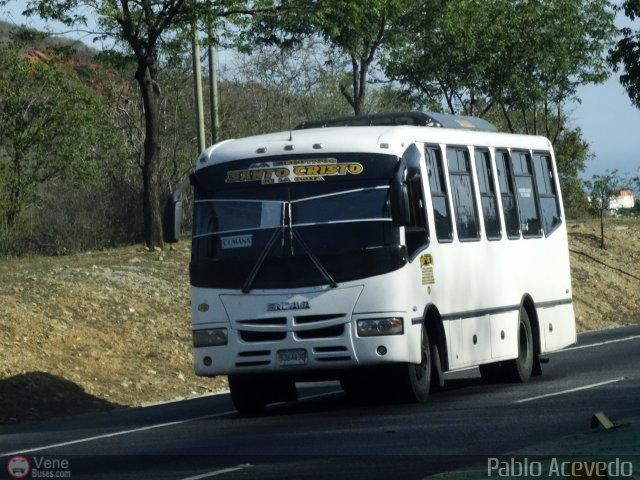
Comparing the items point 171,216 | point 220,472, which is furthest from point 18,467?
point 171,216

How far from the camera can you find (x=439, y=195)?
16.6 metres

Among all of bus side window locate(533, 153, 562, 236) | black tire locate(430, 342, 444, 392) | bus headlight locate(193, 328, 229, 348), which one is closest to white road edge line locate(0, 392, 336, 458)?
bus headlight locate(193, 328, 229, 348)

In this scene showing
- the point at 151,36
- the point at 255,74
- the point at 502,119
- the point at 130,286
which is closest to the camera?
the point at 130,286

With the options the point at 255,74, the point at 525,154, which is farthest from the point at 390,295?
the point at 255,74

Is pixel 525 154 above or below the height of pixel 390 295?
above

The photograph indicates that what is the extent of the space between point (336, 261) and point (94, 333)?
27.9ft

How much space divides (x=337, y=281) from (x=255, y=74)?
37354mm

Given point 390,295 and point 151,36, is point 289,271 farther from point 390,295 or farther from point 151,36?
point 151,36

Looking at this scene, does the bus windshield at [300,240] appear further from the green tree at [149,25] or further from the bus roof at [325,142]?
the green tree at [149,25]

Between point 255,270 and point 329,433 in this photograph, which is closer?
point 329,433

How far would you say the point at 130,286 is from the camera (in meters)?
25.8

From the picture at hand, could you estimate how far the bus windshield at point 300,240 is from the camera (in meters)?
15.2

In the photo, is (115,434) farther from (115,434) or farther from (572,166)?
(572,166)

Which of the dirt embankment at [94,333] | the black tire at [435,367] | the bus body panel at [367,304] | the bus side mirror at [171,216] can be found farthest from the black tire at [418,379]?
the dirt embankment at [94,333]
